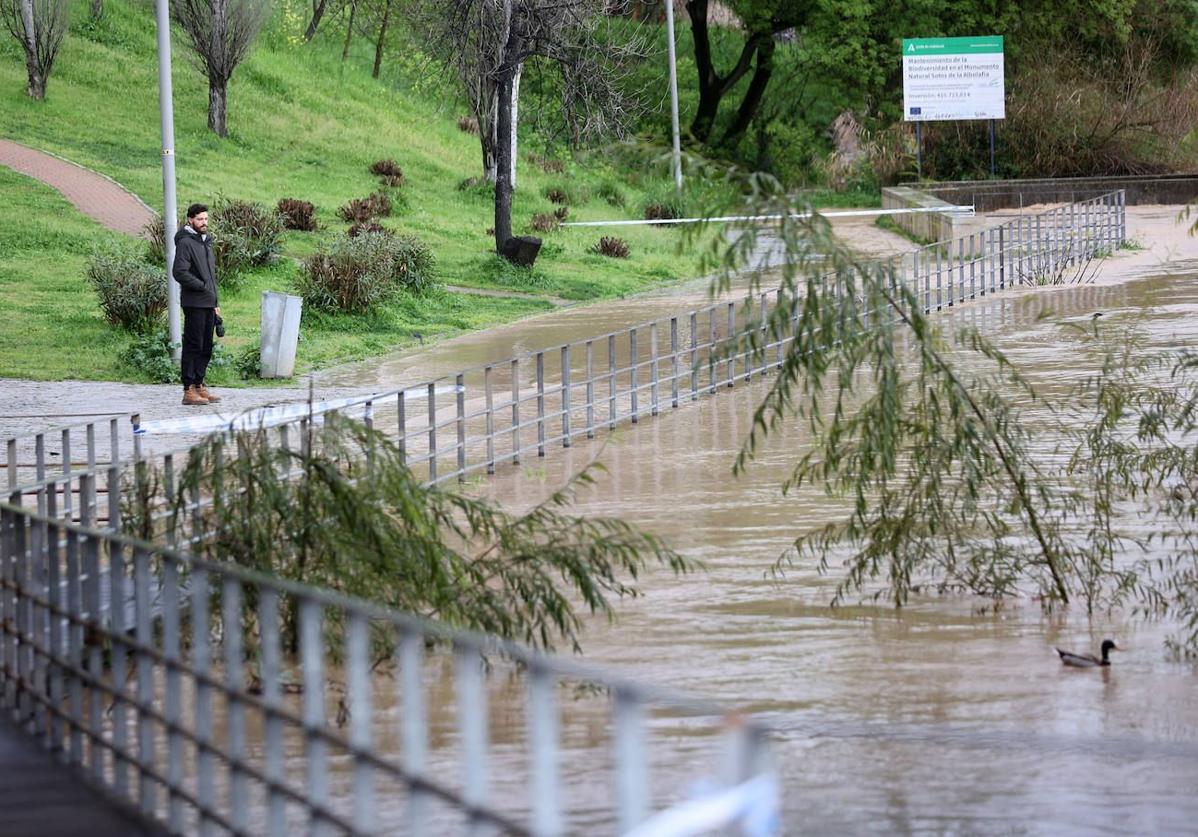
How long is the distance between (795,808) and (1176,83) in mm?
49432

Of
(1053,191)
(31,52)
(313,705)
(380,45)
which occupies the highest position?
(380,45)

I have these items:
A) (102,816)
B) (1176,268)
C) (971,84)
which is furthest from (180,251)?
(971,84)

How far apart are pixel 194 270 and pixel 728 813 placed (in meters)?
15.0

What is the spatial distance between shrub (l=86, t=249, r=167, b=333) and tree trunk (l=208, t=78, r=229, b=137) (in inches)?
818

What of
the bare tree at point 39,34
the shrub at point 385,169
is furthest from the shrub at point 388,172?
the bare tree at point 39,34

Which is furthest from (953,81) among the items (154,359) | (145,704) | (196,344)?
(145,704)

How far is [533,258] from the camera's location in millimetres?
30594

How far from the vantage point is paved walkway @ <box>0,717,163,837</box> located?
530 cm

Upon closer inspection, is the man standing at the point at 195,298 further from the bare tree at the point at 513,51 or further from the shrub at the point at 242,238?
the bare tree at the point at 513,51

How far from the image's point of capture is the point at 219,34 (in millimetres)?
41594

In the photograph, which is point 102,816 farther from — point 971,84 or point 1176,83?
point 1176,83

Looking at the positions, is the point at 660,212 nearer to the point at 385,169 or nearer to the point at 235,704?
the point at 385,169

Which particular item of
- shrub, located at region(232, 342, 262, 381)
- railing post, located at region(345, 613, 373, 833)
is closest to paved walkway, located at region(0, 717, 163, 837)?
railing post, located at region(345, 613, 373, 833)

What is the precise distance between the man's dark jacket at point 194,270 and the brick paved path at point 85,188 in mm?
13699
